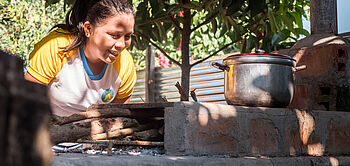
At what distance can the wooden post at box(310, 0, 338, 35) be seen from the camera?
114 inches

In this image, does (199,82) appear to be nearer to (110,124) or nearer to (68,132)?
(110,124)

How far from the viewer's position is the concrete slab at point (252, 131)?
170cm

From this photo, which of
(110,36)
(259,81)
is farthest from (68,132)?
(259,81)

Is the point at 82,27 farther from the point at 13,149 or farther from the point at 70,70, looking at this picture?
the point at 13,149

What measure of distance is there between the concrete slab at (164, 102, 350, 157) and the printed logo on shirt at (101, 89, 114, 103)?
0.74m

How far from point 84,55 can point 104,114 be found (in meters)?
0.48

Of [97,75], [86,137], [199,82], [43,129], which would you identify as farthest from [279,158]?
[199,82]

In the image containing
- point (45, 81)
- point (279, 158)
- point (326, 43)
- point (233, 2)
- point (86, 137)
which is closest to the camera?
point (86, 137)

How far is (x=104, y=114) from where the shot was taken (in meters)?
1.90

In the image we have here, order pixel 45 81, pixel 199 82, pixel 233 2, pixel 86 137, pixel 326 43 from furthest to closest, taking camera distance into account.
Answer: pixel 199 82, pixel 326 43, pixel 233 2, pixel 45 81, pixel 86 137

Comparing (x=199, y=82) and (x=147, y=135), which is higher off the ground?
(x=199, y=82)

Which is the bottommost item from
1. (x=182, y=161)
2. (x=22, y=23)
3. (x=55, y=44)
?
(x=182, y=161)

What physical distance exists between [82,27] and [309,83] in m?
1.57

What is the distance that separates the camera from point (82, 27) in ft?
7.32
